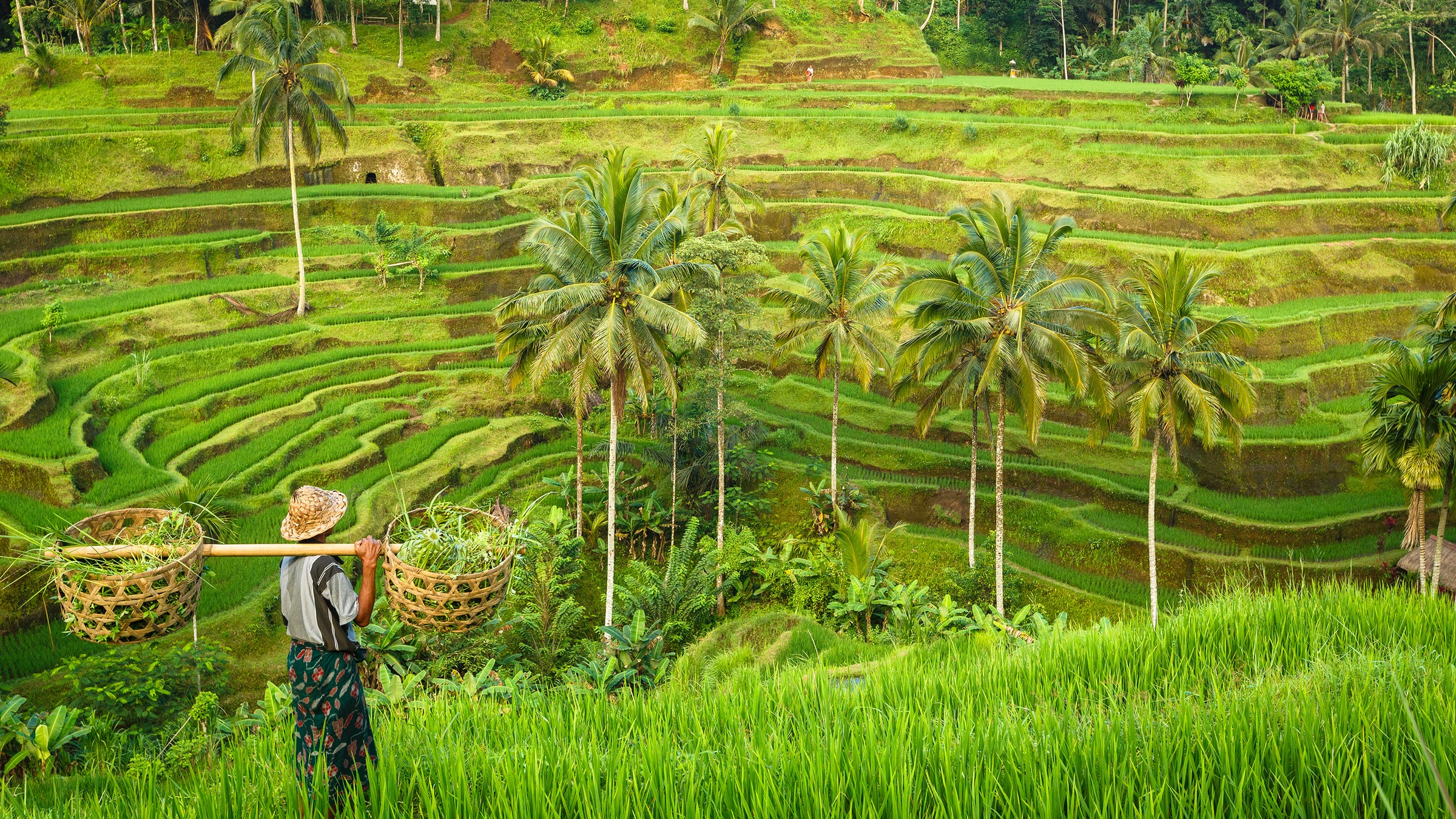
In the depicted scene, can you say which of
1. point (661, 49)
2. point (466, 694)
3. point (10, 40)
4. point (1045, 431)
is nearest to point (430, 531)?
point (466, 694)

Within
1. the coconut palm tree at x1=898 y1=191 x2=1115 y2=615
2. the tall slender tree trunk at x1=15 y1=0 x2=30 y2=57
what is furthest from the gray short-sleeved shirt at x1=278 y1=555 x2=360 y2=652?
the tall slender tree trunk at x1=15 y1=0 x2=30 y2=57

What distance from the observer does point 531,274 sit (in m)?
24.8

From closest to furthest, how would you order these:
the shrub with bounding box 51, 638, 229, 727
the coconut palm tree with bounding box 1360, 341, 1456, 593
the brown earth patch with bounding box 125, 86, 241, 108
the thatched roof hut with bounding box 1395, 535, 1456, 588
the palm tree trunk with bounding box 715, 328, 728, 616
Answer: the shrub with bounding box 51, 638, 229, 727
the coconut palm tree with bounding box 1360, 341, 1456, 593
the thatched roof hut with bounding box 1395, 535, 1456, 588
the palm tree trunk with bounding box 715, 328, 728, 616
the brown earth patch with bounding box 125, 86, 241, 108

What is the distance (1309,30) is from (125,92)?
49.0m

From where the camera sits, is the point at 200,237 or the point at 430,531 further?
the point at 200,237

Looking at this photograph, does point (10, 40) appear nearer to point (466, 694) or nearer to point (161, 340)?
point (161, 340)

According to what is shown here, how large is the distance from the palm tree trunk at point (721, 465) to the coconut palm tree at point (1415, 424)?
1095 cm

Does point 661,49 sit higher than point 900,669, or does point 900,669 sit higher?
point 661,49

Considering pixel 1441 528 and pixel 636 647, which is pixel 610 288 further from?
pixel 1441 528

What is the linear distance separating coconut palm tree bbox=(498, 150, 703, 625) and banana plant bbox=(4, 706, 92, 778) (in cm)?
698

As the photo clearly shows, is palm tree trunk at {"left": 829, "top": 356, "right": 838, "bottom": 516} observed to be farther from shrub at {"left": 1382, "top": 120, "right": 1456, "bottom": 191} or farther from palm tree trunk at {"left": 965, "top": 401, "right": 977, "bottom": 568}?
shrub at {"left": 1382, "top": 120, "right": 1456, "bottom": 191}

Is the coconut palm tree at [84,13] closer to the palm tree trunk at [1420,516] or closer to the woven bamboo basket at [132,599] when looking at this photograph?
the woven bamboo basket at [132,599]

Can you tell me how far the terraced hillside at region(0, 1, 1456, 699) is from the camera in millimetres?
16906

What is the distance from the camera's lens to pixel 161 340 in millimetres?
20031
